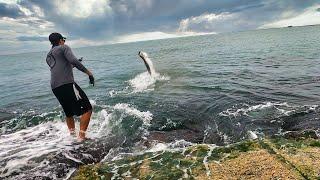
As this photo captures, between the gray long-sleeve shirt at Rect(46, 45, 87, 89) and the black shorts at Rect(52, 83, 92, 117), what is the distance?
15cm

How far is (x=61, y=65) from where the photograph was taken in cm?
794

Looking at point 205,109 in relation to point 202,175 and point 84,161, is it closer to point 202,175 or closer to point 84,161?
point 84,161

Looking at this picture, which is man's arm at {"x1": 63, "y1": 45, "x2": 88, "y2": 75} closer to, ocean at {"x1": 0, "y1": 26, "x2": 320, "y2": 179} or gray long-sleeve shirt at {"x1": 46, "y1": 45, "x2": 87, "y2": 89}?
gray long-sleeve shirt at {"x1": 46, "y1": 45, "x2": 87, "y2": 89}

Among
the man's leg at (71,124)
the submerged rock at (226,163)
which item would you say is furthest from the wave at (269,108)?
the submerged rock at (226,163)

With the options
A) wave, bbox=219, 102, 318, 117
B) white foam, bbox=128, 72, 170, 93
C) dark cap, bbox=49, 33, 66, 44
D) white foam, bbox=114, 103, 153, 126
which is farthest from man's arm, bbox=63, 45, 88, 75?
white foam, bbox=128, 72, 170, 93

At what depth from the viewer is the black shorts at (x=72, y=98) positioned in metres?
8.09

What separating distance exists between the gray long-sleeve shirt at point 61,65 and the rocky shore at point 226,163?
3.00m

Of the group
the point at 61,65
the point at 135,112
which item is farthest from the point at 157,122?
the point at 61,65

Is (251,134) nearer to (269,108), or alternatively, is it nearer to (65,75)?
(269,108)

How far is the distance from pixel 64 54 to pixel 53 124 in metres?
3.85

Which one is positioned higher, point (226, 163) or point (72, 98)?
point (72, 98)

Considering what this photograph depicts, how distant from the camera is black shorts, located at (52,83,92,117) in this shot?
26.5 ft

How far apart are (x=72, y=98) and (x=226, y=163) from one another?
4.65m

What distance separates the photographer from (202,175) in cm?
461
